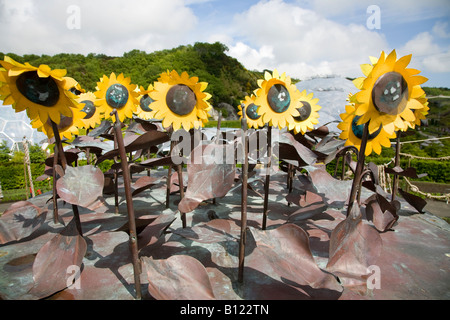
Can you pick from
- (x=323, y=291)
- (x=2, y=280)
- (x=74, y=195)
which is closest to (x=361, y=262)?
(x=323, y=291)

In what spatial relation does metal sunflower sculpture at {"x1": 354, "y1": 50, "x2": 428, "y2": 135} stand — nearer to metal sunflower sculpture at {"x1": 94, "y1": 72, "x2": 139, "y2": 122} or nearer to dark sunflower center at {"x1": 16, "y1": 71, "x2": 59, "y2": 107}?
dark sunflower center at {"x1": 16, "y1": 71, "x2": 59, "y2": 107}

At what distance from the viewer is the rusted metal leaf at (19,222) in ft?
4.09

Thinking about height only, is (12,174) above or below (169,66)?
below

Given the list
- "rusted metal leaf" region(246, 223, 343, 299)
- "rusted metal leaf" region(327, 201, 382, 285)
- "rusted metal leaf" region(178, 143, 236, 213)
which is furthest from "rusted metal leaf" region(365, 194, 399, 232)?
"rusted metal leaf" region(178, 143, 236, 213)

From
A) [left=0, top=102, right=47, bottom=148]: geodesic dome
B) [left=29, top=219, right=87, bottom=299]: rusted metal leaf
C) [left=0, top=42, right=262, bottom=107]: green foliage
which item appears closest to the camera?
[left=29, top=219, right=87, bottom=299]: rusted metal leaf

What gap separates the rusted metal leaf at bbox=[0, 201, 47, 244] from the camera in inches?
49.1

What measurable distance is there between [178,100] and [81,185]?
611 mm

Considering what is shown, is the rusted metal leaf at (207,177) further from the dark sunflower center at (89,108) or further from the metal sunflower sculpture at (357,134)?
the dark sunflower center at (89,108)

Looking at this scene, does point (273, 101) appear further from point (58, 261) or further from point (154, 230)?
point (58, 261)

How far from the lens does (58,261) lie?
3.21 ft

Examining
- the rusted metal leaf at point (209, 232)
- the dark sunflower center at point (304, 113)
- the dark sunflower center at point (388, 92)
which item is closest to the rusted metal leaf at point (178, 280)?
the rusted metal leaf at point (209, 232)

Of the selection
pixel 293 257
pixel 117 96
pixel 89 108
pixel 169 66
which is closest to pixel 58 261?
pixel 293 257

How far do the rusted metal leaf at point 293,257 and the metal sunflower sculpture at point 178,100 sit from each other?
2.23 feet

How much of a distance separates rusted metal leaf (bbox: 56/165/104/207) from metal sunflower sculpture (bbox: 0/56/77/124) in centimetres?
24
